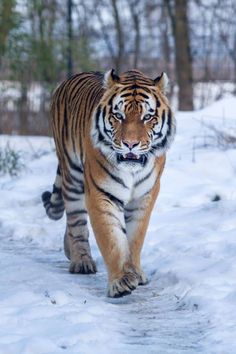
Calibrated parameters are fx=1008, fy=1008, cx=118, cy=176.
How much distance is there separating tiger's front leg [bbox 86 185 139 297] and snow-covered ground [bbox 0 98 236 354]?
115 millimetres

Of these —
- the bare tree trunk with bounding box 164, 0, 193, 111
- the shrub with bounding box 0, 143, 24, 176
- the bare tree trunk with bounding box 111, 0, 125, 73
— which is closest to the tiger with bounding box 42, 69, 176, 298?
the shrub with bounding box 0, 143, 24, 176

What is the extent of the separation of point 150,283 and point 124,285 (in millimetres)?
552

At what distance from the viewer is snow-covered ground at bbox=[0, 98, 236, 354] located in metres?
4.81

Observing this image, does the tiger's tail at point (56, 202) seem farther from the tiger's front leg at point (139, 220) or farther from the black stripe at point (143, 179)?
the black stripe at point (143, 179)

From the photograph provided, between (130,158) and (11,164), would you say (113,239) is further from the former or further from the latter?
(11,164)

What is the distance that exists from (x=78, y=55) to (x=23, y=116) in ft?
8.89

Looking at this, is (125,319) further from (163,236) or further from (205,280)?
(163,236)

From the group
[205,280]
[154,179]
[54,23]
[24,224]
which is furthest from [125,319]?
[54,23]

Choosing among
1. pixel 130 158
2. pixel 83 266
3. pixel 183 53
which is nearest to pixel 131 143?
pixel 130 158

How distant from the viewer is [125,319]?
541 cm

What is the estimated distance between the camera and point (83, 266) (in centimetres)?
689

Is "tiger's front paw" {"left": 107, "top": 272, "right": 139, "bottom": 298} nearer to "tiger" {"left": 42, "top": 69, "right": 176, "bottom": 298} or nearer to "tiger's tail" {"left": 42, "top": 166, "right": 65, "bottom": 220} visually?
"tiger" {"left": 42, "top": 69, "right": 176, "bottom": 298}

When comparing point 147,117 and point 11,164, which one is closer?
point 147,117

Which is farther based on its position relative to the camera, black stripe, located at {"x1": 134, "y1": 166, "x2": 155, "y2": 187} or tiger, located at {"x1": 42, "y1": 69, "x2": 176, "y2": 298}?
black stripe, located at {"x1": 134, "y1": 166, "x2": 155, "y2": 187}
